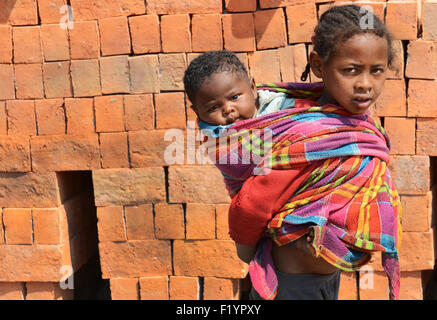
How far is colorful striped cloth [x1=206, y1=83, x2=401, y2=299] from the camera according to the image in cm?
178

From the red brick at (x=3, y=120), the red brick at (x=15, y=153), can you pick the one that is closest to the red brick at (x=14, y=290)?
the red brick at (x=15, y=153)

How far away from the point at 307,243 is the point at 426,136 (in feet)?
8.79

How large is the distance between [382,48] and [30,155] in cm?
349

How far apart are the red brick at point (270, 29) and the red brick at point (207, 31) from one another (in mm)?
328

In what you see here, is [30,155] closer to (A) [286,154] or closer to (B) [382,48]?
(A) [286,154]

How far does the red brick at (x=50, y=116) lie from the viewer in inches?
165

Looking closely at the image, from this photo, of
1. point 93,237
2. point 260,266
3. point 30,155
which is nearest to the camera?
point 260,266

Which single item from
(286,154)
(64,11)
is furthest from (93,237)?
(286,154)

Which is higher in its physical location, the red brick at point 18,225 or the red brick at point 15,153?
the red brick at point 15,153

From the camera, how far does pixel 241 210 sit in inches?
73.4

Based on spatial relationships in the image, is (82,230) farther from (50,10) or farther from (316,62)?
(316,62)

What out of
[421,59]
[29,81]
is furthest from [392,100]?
[29,81]

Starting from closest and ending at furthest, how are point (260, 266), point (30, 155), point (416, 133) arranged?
point (260, 266) → point (416, 133) → point (30, 155)

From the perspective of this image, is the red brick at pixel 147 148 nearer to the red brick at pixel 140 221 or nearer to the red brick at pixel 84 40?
the red brick at pixel 140 221
